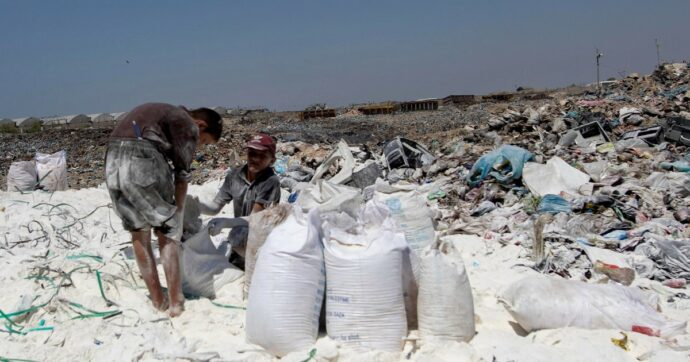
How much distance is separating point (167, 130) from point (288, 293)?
3.83 feet

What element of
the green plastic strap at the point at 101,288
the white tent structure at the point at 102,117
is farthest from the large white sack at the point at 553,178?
the white tent structure at the point at 102,117

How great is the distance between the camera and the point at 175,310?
8.56 ft

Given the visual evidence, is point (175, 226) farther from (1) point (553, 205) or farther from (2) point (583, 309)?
(1) point (553, 205)

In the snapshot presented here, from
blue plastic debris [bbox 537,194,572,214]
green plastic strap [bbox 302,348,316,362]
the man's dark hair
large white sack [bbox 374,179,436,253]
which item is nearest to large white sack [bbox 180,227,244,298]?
the man's dark hair

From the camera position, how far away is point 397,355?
214cm

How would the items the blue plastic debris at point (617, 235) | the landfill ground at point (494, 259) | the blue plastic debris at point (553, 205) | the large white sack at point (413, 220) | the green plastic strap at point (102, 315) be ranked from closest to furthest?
the landfill ground at point (494, 259), the green plastic strap at point (102, 315), the large white sack at point (413, 220), the blue plastic debris at point (617, 235), the blue plastic debris at point (553, 205)

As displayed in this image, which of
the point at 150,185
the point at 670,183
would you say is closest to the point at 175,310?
the point at 150,185

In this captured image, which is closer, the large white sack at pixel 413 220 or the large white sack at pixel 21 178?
the large white sack at pixel 413 220

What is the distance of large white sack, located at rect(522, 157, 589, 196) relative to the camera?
5.53 m

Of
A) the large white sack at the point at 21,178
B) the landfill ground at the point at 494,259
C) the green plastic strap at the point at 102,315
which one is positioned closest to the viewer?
the landfill ground at the point at 494,259

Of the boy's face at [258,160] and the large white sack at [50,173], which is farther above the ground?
the boy's face at [258,160]

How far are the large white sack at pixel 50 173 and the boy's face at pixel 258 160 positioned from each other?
4.41 metres

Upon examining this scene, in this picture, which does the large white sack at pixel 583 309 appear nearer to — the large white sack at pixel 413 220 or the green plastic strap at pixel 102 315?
the large white sack at pixel 413 220

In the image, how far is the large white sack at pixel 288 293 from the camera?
85.6 inches
